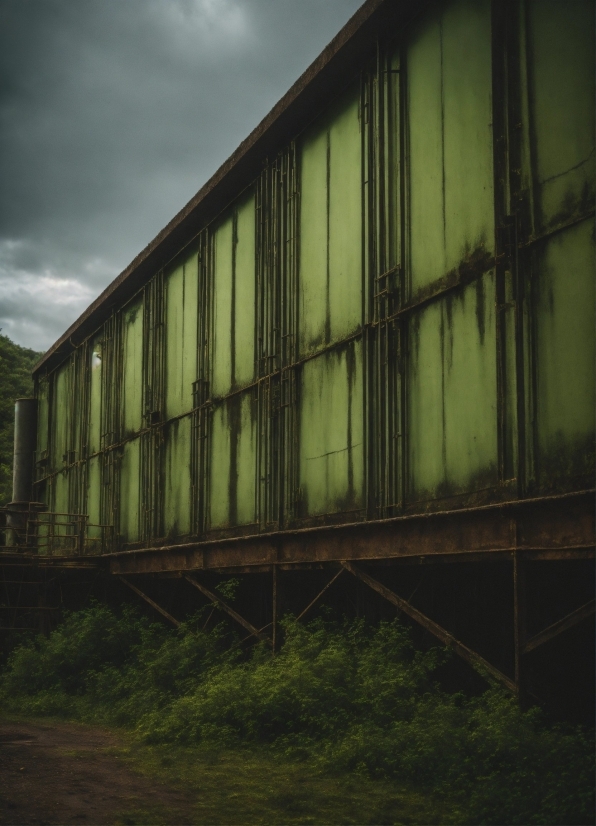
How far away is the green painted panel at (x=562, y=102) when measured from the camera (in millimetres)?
8992

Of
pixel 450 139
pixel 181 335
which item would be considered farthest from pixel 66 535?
pixel 450 139

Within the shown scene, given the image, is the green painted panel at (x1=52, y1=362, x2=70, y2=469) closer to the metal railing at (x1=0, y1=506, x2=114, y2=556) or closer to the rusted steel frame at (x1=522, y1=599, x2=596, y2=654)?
the metal railing at (x1=0, y1=506, x2=114, y2=556)

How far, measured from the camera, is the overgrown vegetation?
803cm

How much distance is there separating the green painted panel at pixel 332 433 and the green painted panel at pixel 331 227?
0.41m

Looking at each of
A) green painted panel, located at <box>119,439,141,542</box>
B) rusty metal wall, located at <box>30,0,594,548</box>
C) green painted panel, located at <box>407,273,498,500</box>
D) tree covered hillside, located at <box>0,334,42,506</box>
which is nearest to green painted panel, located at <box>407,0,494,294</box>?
rusty metal wall, located at <box>30,0,594,548</box>

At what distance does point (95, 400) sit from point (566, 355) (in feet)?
56.9

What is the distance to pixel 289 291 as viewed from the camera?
1499 centimetres

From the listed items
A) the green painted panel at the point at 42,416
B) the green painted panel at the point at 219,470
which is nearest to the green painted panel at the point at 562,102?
the green painted panel at the point at 219,470

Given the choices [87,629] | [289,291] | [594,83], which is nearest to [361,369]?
[289,291]

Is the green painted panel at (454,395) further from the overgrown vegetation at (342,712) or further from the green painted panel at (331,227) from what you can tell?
the overgrown vegetation at (342,712)

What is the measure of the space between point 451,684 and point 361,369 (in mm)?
4076

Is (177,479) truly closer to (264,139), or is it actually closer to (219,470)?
(219,470)

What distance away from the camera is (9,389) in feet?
194

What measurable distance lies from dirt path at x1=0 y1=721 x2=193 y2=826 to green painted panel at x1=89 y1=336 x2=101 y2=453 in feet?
40.6
